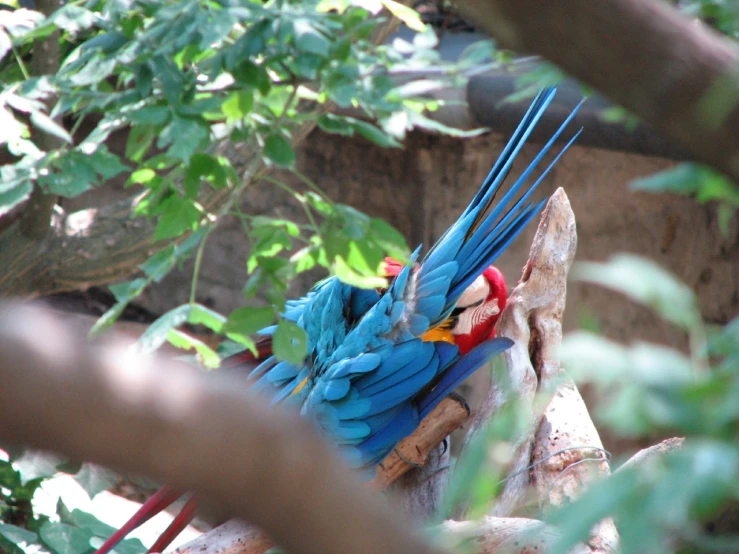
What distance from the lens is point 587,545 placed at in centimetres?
104

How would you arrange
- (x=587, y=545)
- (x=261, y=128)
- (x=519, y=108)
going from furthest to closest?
(x=519, y=108) < (x=587, y=545) < (x=261, y=128)

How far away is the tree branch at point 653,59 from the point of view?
1.02 ft

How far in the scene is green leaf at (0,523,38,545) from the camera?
50.3 inches

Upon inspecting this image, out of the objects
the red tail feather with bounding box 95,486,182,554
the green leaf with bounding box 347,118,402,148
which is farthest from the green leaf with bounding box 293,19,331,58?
the red tail feather with bounding box 95,486,182,554

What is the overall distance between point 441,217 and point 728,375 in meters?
2.34

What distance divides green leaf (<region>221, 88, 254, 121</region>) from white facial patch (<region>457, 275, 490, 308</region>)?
60cm

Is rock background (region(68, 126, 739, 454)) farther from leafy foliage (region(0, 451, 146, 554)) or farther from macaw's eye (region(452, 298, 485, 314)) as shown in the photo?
leafy foliage (region(0, 451, 146, 554))

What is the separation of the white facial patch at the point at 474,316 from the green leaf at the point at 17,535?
788 millimetres

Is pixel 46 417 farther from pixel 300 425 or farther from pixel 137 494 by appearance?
pixel 137 494

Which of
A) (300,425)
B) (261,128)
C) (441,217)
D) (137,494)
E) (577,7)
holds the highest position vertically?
(577,7)

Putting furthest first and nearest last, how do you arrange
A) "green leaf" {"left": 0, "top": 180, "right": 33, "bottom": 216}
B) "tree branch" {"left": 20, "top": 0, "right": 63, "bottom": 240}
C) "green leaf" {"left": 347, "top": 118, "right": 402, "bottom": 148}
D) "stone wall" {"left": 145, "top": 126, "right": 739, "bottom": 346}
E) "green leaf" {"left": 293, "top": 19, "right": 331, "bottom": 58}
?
"stone wall" {"left": 145, "top": 126, "right": 739, "bottom": 346} < "tree branch" {"left": 20, "top": 0, "right": 63, "bottom": 240} < "green leaf" {"left": 0, "top": 180, "right": 33, "bottom": 216} < "green leaf" {"left": 347, "top": 118, "right": 402, "bottom": 148} < "green leaf" {"left": 293, "top": 19, "right": 331, "bottom": 58}

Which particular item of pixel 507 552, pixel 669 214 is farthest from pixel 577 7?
pixel 669 214

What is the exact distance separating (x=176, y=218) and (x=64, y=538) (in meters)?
0.67

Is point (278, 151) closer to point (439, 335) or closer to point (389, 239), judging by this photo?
point (389, 239)
